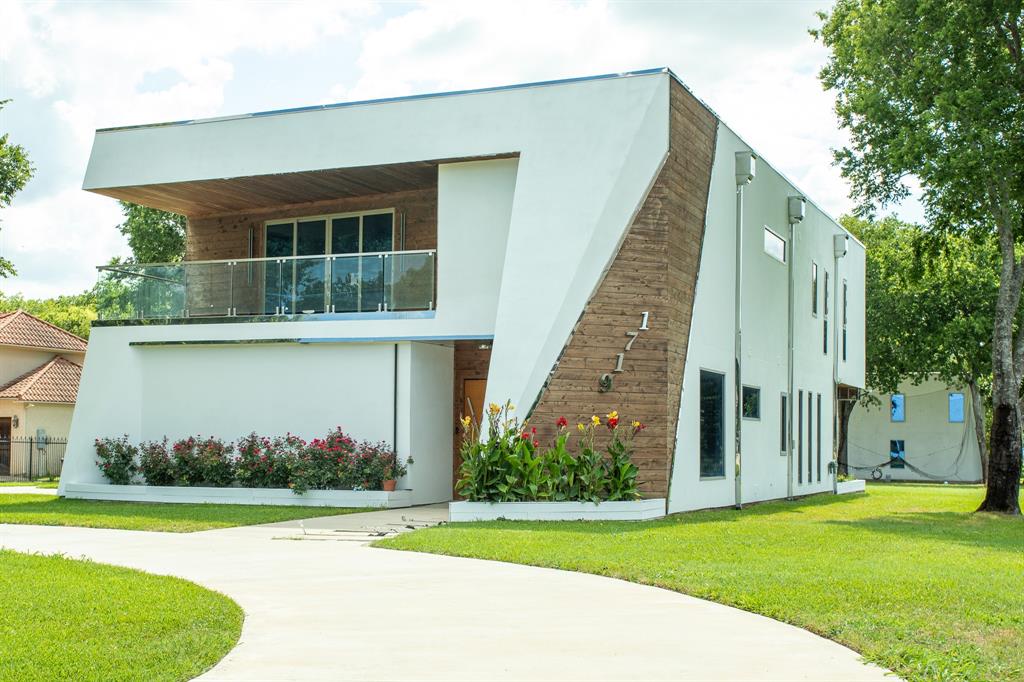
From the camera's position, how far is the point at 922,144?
21.2 m

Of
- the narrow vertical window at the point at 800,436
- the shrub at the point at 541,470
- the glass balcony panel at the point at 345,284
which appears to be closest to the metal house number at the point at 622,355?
the shrub at the point at 541,470

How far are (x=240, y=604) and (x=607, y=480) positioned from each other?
9.14 m

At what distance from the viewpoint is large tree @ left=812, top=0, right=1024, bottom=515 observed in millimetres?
21031

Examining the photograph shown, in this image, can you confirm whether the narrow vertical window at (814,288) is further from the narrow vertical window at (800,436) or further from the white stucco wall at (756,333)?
the narrow vertical window at (800,436)

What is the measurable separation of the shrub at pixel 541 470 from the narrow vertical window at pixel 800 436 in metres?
10.3

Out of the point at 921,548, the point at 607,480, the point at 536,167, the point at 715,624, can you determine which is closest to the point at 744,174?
the point at 536,167

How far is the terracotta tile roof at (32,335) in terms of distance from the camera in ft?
135

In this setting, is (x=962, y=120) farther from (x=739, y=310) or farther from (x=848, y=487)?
(x=848, y=487)

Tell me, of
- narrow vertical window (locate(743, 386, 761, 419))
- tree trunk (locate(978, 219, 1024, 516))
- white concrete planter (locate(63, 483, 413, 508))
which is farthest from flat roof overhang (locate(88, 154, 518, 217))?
tree trunk (locate(978, 219, 1024, 516))

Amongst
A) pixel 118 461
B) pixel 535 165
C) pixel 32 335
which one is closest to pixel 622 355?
pixel 535 165

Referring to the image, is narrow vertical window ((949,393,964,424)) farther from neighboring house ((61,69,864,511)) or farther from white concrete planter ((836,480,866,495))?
neighboring house ((61,69,864,511))

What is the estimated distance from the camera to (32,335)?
42.4m

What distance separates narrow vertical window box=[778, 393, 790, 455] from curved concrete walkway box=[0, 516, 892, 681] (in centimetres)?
1461

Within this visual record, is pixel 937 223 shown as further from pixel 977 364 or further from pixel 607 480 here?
pixel 977 364
